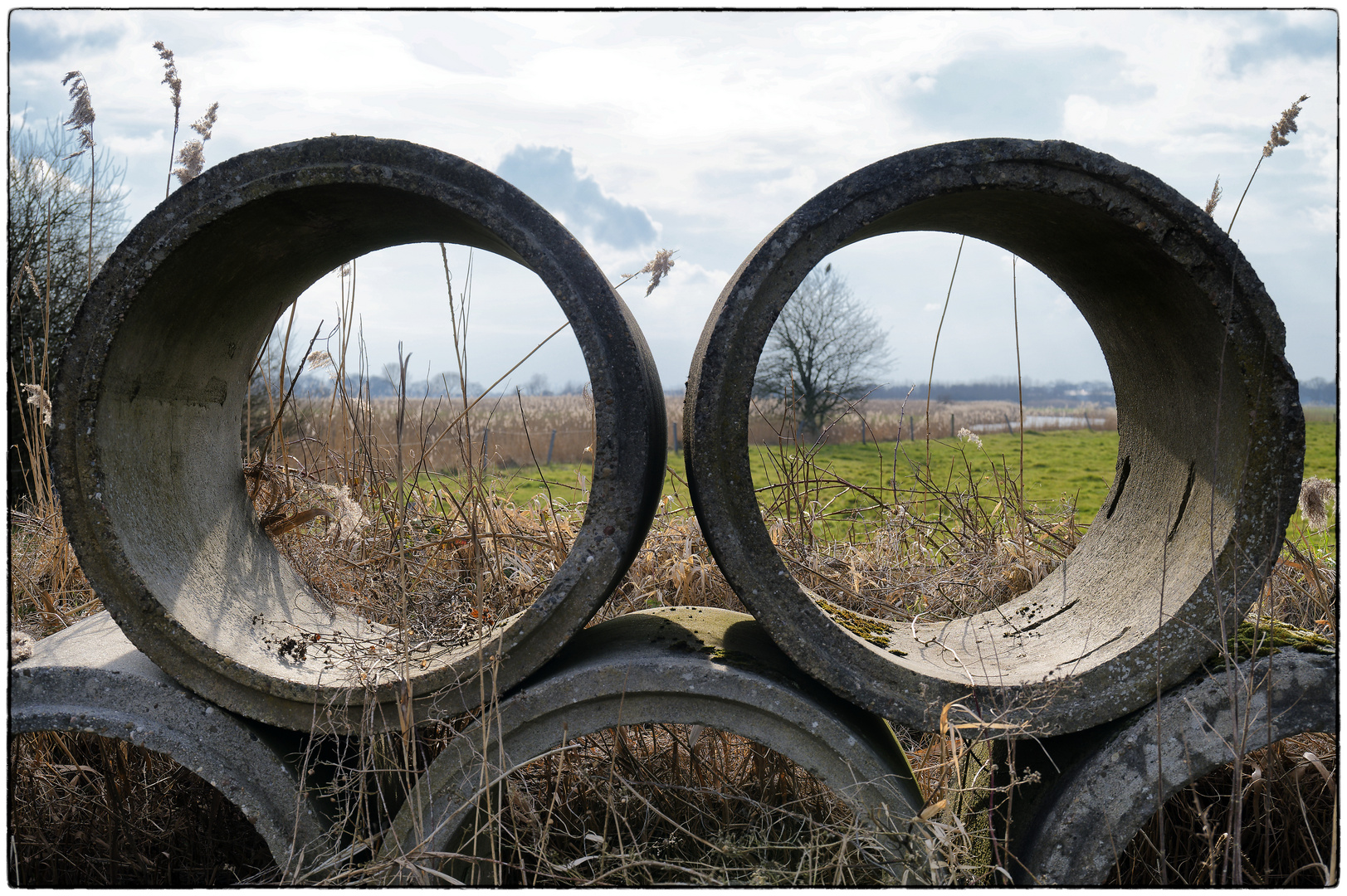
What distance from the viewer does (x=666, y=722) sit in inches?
69.4

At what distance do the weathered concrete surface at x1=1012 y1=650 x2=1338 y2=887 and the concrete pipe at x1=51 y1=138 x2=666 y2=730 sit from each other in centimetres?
123

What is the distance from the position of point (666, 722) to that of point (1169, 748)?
3.87 feet

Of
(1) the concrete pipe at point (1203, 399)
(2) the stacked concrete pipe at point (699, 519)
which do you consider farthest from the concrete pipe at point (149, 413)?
(1) the concrete pipe at point (1203, 399)

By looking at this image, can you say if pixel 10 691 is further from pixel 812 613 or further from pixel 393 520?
pixel 812 613

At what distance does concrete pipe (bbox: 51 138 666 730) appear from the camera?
1783 mm

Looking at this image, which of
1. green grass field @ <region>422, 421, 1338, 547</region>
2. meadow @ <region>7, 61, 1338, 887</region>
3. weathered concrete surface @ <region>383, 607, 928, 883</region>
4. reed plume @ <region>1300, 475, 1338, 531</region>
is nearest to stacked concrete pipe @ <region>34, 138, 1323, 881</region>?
weathered concrete surface @ <region>383, 607, 928, 883</region>

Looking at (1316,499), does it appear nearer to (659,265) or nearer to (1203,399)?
(1203,399)

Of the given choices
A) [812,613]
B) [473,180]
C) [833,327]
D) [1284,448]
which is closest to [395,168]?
[473,180]

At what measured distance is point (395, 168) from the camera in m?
1.78

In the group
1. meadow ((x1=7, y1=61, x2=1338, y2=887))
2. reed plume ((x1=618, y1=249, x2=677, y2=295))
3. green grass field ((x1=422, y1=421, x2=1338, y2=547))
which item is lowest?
meadow ((x1=7, y1=61, x2=1338, y2=887))

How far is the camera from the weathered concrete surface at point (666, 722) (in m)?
1.73

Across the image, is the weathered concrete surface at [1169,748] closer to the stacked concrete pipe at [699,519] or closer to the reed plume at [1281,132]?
the stacked concrete pipe at [699,519]

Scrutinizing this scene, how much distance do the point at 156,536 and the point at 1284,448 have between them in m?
2.85

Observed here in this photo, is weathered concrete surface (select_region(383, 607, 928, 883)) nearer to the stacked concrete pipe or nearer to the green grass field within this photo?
the stacked concrete pipe
